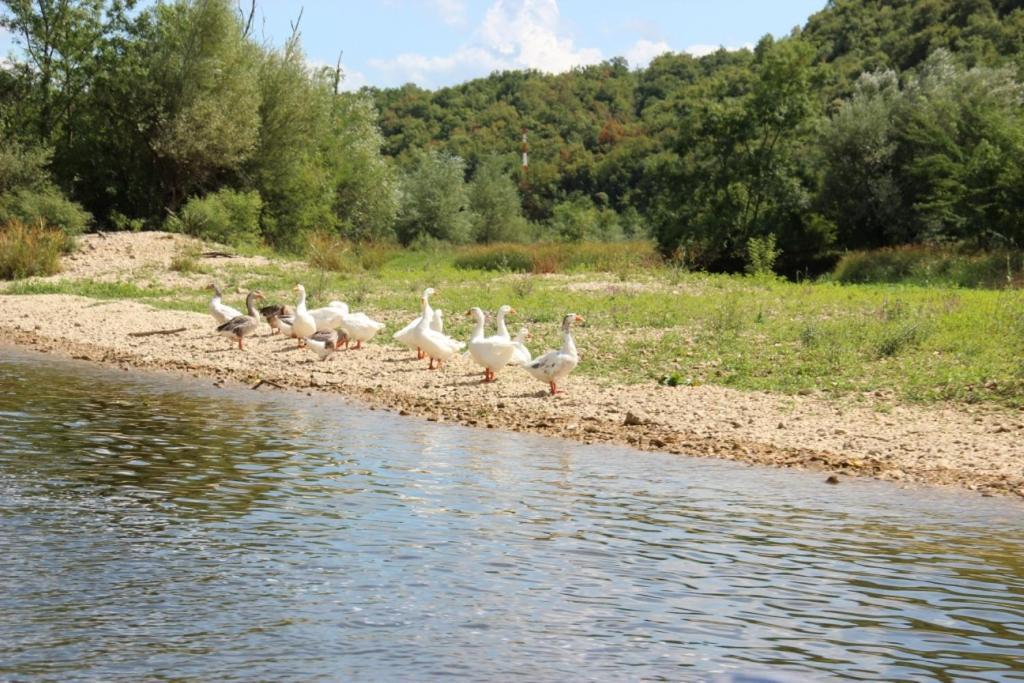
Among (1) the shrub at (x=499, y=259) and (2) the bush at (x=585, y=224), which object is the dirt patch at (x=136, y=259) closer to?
(1) the shrub at (x=499, y=259)

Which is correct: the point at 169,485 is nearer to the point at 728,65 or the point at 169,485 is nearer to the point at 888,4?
the point at 888,4

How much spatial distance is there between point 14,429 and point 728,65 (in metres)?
79.1

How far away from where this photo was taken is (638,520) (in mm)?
9016

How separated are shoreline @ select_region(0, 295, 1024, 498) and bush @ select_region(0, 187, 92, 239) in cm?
1549

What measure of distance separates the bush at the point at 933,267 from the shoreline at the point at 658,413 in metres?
13.8

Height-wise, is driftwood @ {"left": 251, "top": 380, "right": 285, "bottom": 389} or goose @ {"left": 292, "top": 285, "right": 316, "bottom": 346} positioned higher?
goose @ {"left": 292, "top": 285, "right": 316, "bottom": 346}

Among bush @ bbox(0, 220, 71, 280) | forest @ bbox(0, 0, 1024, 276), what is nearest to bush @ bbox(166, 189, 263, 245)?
forest @ bbox(0, 0, 1024, 276)

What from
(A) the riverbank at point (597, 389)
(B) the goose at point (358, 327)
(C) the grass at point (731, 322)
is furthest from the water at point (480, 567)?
(B) the goose at point (358, 327)

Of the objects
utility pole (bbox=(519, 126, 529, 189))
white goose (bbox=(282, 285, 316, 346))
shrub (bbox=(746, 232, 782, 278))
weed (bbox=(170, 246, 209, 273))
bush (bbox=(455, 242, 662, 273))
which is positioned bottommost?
white goose (bbox=(282, 285, 316, 346))

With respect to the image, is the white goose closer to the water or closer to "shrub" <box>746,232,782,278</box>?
the water

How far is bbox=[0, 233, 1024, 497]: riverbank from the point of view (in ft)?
39.0

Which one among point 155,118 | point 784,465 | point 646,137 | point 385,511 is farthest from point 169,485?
point 646,137

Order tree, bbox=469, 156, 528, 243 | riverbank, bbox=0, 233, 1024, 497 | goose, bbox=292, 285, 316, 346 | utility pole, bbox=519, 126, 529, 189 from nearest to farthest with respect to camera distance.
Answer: riverbank, bbox=0, 233, 1024, 497, goose, bbox=292, 285, 316, 346, tree, bbox=469, 156, 528, 243, utility pole, bbox=519, 126, 529, 189

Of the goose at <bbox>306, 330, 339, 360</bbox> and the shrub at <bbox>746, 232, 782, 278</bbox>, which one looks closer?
the goose at <bbox>306, 330, 339, 360</bbox>
